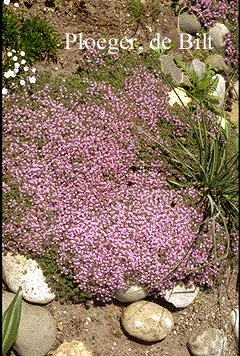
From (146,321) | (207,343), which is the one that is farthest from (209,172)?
(207,343)

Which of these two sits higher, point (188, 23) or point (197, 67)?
point (188, 23)

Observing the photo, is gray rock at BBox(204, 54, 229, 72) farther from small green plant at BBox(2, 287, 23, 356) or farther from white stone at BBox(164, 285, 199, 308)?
small green plant at BBox(2, 287, 23, 356)

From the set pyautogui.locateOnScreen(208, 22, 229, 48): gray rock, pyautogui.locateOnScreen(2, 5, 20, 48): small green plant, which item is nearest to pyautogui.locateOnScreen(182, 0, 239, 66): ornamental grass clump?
pyautogui.locateOnScreen(208, 22, 229, 48): gray rock

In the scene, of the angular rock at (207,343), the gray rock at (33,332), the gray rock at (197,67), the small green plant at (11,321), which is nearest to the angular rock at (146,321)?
the angular rock at (207,343)

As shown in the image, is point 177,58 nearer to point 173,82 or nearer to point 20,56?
point 173,82

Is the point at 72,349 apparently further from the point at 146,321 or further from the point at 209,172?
the point at 209,172

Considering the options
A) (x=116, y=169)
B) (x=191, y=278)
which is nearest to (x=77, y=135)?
(x=116, y=169)
